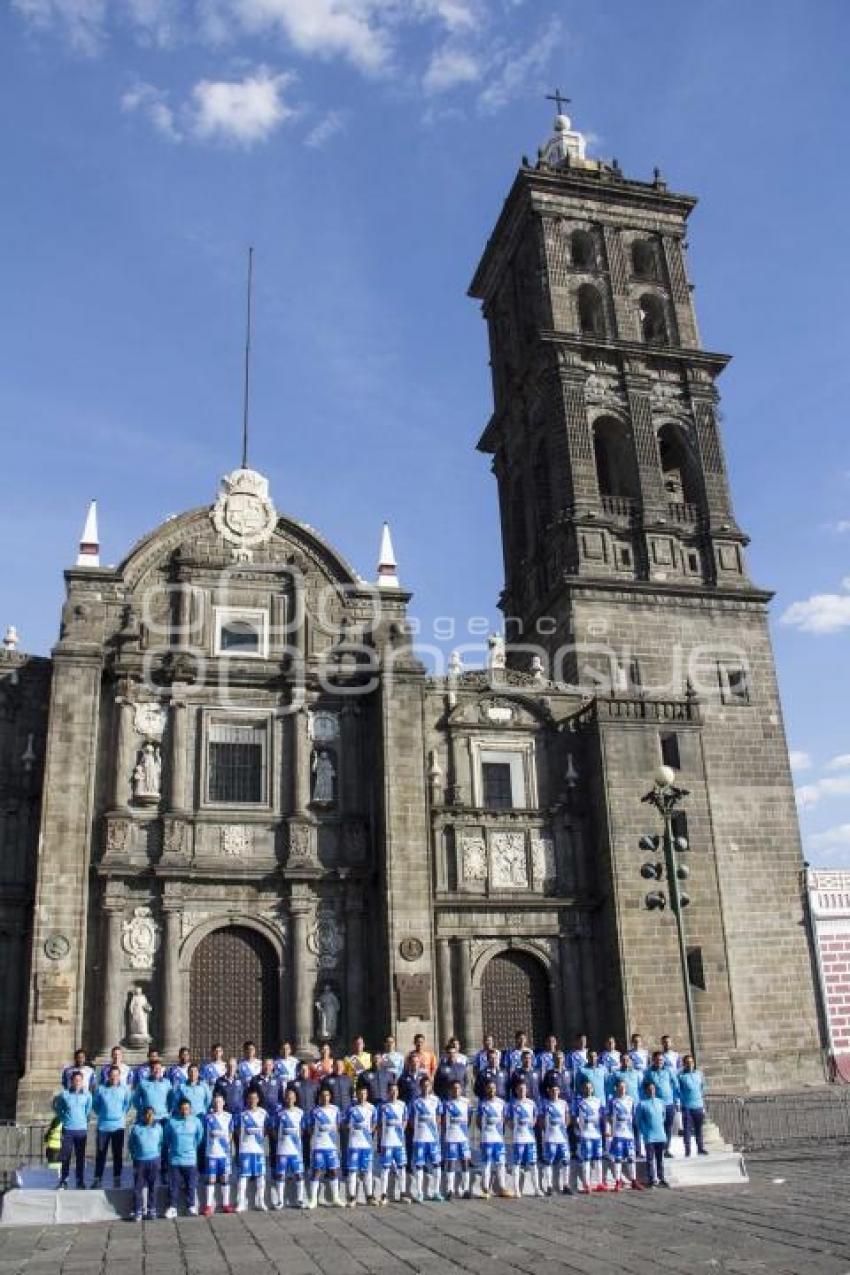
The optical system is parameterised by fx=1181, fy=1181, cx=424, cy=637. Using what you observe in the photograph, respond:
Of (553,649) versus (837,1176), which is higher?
(553,649)

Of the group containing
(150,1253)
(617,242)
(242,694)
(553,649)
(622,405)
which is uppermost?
(617,242)

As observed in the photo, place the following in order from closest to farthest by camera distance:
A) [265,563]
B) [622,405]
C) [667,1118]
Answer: [667,1118] → [265,563] → [622,405]

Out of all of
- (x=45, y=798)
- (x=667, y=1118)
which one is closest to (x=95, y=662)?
(x=45, y=798)

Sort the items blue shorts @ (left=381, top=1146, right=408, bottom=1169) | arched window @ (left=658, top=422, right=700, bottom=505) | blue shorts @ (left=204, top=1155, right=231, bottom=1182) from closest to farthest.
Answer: blue shorts @ (left=204, top=1155, right=231, bottom=1182), blue shorts @ (left=381, top=1146, right=408, bottom=1169), arched window @ (left=658, top=422, right=700, bottom=505)

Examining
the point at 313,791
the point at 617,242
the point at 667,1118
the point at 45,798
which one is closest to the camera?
the point at 667,1118

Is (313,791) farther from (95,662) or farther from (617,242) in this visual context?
(617,242)

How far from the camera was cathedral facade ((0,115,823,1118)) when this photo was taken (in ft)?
80.5

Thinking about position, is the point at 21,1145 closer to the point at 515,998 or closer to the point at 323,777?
the point at 323,777

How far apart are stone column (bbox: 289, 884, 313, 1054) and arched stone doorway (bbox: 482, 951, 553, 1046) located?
4072 mm

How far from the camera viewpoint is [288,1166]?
1448 centimetres

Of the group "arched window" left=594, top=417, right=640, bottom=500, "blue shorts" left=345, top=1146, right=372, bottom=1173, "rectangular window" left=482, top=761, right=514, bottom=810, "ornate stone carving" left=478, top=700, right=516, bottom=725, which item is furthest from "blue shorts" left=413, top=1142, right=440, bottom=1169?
"arched window" left=594, top=417, right=640, bottom=500

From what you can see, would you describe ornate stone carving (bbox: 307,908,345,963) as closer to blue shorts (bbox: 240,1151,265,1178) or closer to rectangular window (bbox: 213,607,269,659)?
rectangular window (bbox: 213,607,269,659)

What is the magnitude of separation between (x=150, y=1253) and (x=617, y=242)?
1413 inches

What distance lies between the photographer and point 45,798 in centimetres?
2422
